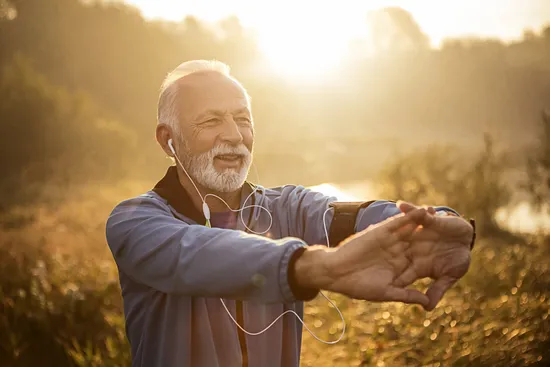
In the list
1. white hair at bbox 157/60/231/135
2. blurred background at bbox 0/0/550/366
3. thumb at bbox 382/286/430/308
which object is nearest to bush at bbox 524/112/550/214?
blurred background at bbox 0/0/550/366

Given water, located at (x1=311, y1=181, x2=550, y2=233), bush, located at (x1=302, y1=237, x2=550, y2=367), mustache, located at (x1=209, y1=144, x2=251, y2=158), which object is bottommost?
bush, located at (x1=302, y1=237, x2=550, y2=367)

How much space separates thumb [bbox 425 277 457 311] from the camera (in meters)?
1.44

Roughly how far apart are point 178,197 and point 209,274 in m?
0.76

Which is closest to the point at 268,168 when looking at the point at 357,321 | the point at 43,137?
the point at 43,137

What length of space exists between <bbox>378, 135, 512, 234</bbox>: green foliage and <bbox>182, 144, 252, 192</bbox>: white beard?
8.93 metres

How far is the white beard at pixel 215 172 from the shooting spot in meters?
2.18

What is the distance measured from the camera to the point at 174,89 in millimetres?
2262

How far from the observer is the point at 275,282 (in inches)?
50.8

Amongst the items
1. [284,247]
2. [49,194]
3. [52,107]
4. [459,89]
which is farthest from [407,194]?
[459,89]

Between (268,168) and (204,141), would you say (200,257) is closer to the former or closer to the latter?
(204,141)

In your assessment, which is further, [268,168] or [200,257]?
[268,168]

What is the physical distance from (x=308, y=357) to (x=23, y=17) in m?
22.0

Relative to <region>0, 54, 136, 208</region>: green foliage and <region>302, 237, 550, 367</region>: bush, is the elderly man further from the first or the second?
<region>0, 54, 136, 208</region>: green foliage

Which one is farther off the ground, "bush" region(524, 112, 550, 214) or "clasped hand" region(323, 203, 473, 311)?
"bush" region(524, 112, 550, 214)
